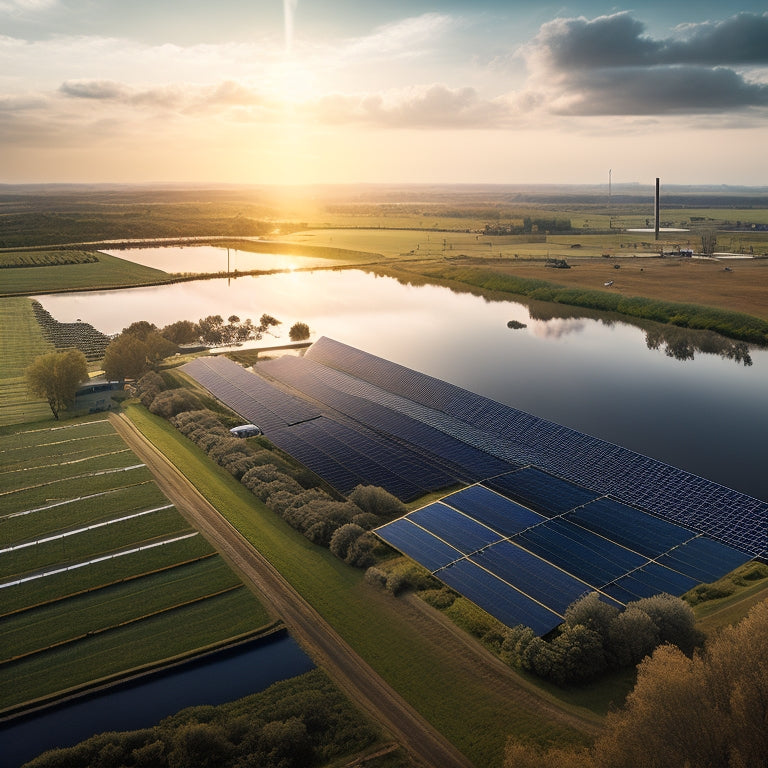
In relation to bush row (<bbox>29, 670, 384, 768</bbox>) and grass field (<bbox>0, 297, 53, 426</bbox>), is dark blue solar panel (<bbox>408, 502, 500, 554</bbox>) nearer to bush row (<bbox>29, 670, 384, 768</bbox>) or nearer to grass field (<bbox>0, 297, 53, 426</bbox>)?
bush row (<bbox>29, 670, 384, 768</bbox>)

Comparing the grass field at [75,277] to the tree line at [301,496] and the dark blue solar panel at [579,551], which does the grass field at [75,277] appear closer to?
the tree line at [301,496]

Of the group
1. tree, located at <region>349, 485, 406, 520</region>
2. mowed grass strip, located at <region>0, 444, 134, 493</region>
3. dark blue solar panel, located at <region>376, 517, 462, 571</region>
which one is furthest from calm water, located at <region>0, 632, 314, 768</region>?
mowed grass strip, located at <region>0, 444, 134, 493</region>

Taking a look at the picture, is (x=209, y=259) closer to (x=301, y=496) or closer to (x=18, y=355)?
(x=18, y=355)

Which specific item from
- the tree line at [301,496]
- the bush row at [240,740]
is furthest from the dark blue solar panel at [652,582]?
the bush row at [240,740]

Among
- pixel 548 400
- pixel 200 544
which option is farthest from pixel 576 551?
pixel 548 400

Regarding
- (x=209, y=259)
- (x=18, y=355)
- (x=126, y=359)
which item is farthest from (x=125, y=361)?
(x=209, y=259)
